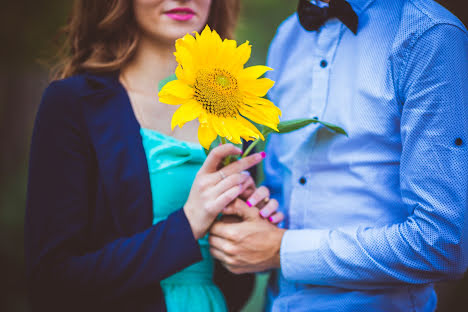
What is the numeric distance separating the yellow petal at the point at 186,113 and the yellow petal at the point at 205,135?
4 cm

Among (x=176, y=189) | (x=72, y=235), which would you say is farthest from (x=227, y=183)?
(x=72, y=235)

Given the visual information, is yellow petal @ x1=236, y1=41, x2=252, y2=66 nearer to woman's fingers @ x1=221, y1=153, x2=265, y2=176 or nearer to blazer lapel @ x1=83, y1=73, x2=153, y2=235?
woman's fingers @ x1=221, y1=153, x2=265, y2=176

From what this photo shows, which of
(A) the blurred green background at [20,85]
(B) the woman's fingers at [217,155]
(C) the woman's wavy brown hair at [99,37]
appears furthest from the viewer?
(A) the blurred green background at [20,85]

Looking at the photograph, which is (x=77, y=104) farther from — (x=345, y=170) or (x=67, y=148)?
(x=345, y=170)

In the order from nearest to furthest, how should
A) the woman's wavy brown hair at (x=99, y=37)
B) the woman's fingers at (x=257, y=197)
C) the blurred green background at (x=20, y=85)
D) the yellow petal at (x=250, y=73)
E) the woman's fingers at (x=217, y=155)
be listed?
the yellow petal at (x=250, y=73) → the woman's fingers at (x=217, y=155) → the woman's fingers at (x=257, y=197) → the woman's wavy brown hair at (x=99, y=37) → the blurred green background at (x=20, y=85)

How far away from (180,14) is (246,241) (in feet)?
2.96

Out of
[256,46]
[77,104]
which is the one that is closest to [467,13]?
[77,104]

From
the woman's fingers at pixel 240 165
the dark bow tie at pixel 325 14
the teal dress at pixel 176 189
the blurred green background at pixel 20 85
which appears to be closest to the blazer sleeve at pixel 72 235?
the teal dress at pixel 176 189

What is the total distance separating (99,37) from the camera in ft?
5.55

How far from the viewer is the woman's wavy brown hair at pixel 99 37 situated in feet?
5.24

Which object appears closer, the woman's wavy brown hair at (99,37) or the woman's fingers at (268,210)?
the woman's fingers at (268,210)

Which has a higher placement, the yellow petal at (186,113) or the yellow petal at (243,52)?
the yellow petal at (243,52)

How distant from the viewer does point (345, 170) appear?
134 cm

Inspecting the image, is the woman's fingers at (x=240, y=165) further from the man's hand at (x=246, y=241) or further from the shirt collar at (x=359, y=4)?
the shirt collar at (x=359, y=4)
